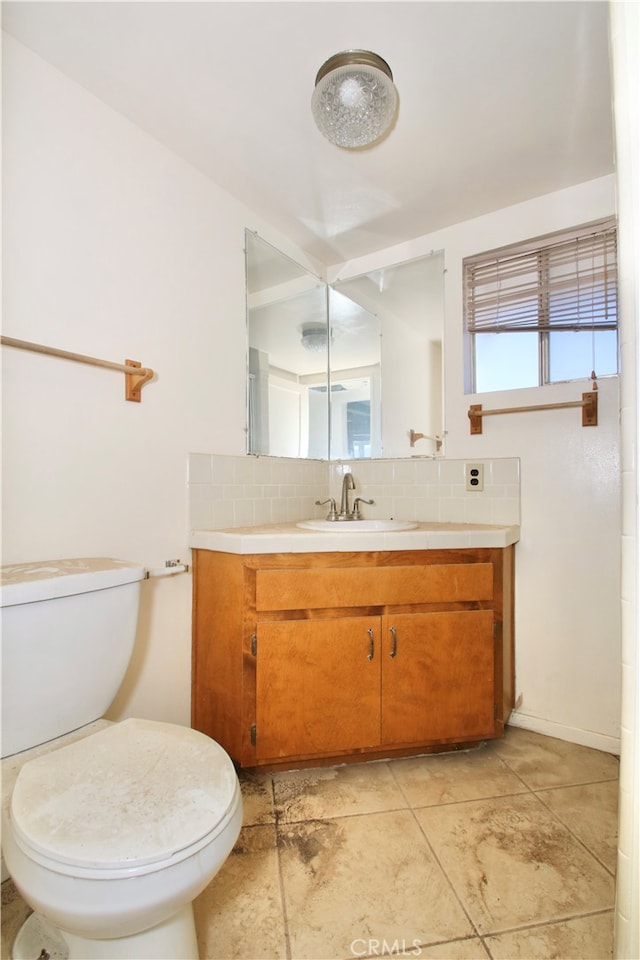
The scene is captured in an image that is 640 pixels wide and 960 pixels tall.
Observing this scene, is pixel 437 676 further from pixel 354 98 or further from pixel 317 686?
pixel 354 98

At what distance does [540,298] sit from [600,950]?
2.07 m

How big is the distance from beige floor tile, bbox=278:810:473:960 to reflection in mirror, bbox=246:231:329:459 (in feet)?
4.57

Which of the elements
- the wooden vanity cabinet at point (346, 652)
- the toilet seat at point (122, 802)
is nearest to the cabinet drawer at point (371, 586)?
the wooden vanity cabinet at point (346, 652)

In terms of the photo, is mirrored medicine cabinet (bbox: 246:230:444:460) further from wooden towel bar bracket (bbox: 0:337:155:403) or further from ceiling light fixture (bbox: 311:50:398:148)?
ceiling light fixture (bbox: 311:50:398:148)

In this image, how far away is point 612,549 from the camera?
168cm

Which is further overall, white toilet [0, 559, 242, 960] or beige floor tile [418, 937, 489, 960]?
beige floor tile [418, 937, 489, 960]

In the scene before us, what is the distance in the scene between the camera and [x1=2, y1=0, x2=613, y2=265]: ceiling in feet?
3.71

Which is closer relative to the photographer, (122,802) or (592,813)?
(122,802)

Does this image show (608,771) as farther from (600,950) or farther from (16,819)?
(16,819)

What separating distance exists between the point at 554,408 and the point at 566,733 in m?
1.32

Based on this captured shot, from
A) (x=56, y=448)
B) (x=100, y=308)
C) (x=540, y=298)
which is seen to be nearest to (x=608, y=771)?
(x=540, y=298)

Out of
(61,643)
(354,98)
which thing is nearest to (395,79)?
(354,98)

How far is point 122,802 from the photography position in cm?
77

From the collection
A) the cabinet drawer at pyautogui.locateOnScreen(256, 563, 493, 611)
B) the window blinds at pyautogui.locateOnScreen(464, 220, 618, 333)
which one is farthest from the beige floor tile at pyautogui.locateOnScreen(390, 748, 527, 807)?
the window blinds at pyautogui.locateOnScreen(464, 220, 618, 333)
